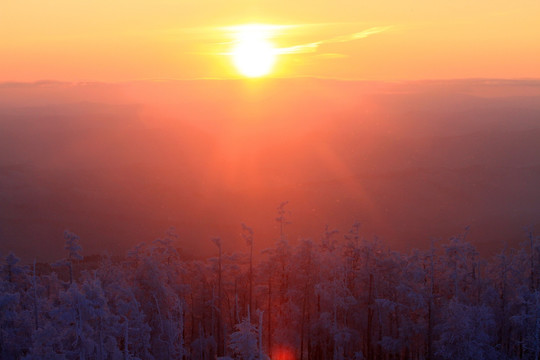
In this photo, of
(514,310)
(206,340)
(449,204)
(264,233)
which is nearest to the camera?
(514,310)

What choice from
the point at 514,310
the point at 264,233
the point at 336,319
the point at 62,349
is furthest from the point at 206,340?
the point at 264,233

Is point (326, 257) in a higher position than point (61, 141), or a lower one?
lower

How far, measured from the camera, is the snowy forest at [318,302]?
1672cm

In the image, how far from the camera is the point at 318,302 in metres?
20.0

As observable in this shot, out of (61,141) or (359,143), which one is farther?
(61,141)

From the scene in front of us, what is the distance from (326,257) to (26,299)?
37.7ft

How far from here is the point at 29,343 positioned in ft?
53.4

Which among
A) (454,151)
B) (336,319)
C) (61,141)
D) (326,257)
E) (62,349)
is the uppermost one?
(61,141)

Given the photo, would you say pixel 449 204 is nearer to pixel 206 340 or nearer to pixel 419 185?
pixel 419 185

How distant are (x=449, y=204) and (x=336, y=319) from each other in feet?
153

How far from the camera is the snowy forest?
54.9ft

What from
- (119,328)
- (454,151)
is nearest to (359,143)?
(454,151)

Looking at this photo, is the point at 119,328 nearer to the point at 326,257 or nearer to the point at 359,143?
the point at 326,257

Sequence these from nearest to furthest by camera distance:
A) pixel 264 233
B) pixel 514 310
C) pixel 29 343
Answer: pixel 29 343 < pixel 514 310 < pixel 264 233
